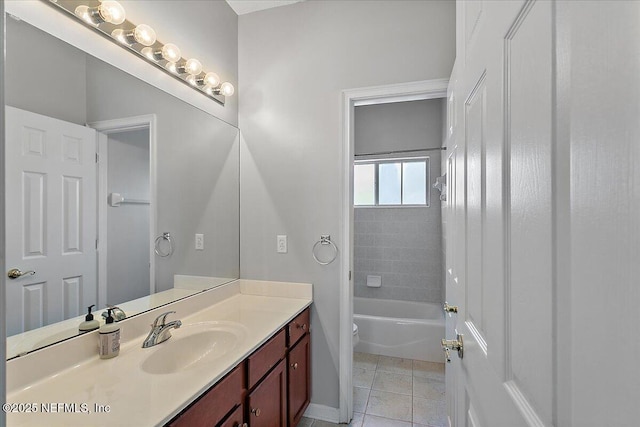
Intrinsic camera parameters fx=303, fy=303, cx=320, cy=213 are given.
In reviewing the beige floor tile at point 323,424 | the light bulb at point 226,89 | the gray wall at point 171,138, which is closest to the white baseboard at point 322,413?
the beige floor tile at point 323,424

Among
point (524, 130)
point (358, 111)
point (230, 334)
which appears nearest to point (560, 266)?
point (524, 130)

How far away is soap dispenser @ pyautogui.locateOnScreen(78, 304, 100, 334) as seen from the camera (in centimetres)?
114

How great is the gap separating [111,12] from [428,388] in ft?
9.78

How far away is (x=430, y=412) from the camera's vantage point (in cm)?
206

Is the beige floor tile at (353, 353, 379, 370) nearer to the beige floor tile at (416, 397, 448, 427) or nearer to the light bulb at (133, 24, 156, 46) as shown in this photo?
the beige floor tile at (416, 397, 448, 427)

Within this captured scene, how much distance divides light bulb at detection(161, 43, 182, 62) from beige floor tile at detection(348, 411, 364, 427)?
7.86ft

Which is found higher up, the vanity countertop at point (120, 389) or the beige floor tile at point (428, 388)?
the vanity countertop at point (120, 389)

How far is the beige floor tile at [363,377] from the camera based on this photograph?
2.41 meters

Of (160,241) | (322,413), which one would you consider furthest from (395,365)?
(160,241)

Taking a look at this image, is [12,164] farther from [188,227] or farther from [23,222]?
[188,227]

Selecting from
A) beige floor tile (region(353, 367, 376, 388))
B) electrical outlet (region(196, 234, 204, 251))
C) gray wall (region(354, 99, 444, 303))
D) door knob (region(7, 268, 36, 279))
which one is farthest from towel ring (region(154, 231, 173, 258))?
gray wall (region(354, 99, 444, 303))

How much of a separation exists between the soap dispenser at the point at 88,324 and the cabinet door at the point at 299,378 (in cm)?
94

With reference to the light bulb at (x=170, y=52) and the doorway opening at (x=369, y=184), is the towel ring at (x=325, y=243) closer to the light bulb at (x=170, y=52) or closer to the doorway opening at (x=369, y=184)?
the doorway opening at (x=369, y=184)

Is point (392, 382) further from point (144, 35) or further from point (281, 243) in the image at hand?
point (144, 35)
